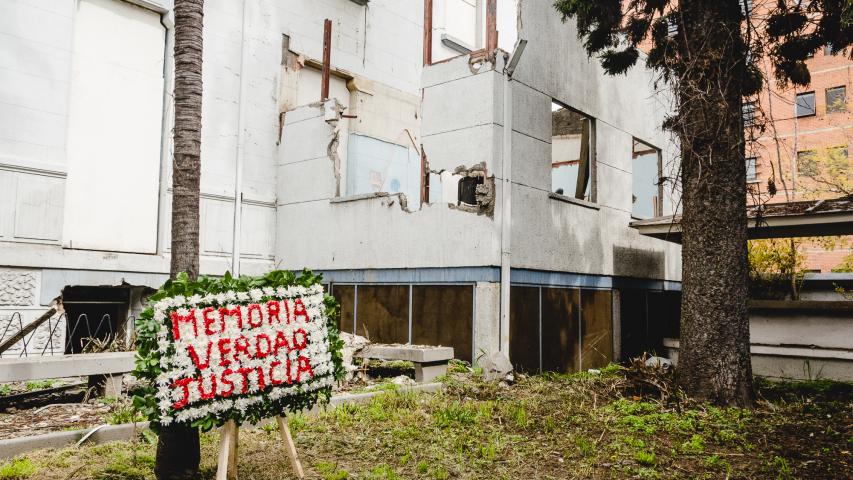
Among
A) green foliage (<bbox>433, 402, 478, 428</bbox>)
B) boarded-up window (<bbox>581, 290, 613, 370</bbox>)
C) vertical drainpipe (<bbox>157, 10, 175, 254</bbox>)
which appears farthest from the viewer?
boarded-up window (<bbox>581, 290, 613, 370</bbox>)

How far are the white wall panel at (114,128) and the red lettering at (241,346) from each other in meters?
8.26

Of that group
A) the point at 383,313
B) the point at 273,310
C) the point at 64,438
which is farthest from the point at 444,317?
the point at 64,438

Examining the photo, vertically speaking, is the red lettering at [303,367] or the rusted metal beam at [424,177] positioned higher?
the rusted metal beam at [424,177]

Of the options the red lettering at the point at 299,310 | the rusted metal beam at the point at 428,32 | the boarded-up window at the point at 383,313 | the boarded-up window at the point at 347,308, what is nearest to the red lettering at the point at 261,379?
the red lettering at the point at 299,310

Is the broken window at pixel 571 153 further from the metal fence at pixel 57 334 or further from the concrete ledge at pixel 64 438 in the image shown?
the metal fence at pixel 57 334

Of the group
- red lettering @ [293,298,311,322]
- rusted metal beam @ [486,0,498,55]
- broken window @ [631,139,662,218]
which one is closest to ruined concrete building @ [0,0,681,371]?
rusted metal beam @ [486,0,498,55]

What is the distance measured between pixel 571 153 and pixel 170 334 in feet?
36.6

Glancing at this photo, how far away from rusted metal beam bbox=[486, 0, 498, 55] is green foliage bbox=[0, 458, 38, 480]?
30.9 ft

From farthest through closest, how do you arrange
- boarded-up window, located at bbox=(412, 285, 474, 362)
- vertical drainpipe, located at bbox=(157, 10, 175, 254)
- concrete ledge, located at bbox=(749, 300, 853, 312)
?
vertical drainpipe, located at bbox=(157, 10, 175, 254) < concrete ledge, located at bbox=(749, 300, 853, 312) < boarded-up window, located at bbox=(412, 285, 474, 362)

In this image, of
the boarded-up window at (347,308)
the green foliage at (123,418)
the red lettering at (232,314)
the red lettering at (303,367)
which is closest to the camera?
the red lettering at (232,314)

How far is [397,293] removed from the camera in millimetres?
12656

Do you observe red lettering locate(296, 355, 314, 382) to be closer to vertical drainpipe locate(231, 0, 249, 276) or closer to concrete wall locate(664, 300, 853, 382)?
vertical drainpipe locate(231, 0, 249, 276)

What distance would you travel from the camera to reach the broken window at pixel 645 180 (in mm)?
16594

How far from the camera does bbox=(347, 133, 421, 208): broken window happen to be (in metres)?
15.5
